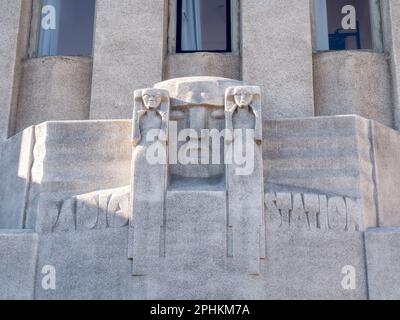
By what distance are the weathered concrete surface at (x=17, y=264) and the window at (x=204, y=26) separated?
239 inches

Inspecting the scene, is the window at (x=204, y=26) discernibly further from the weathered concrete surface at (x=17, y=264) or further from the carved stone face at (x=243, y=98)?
the weathered concrete surface at (x=17, y=264)

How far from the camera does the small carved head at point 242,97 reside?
9.35 metres

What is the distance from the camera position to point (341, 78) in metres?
12.4

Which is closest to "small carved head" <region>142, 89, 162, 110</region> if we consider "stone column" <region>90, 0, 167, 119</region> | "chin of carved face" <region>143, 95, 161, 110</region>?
"chin of carved face" <region>143, 95, 161, 110</region>

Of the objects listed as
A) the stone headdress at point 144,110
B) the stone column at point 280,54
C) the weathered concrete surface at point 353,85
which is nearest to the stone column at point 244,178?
the stone headdress at point 144,110

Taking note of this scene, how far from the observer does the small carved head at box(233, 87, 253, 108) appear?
30.7ft

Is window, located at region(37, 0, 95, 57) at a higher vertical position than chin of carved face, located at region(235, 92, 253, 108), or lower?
higher

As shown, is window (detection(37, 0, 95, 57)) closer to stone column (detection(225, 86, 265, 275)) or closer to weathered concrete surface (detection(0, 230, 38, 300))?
stone column (detection(225, 86, 265, 275))

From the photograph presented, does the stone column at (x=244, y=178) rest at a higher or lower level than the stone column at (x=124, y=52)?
lower

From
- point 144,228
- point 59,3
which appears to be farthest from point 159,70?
point 144,228

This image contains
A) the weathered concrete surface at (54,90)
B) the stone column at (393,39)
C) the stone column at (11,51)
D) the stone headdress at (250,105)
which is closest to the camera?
the stone headdress at (250,105)

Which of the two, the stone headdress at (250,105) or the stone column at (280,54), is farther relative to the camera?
the stone column at (280,54)

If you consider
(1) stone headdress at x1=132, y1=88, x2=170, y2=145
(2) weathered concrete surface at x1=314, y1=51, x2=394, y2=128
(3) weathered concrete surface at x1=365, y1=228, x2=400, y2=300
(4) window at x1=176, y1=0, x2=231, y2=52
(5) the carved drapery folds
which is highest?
(4) window at x1=176, y1=0, x2=231, y2=52
